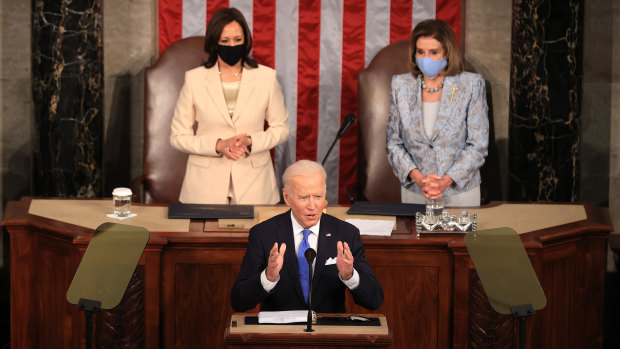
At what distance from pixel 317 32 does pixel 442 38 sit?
165 cm

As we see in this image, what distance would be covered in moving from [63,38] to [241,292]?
10.6 feet

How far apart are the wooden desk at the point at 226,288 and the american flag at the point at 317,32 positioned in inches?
83.9

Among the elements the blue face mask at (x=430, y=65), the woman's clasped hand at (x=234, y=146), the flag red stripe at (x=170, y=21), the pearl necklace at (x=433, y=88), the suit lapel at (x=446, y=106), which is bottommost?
the woman's clasped hand at (x=234, y=146)

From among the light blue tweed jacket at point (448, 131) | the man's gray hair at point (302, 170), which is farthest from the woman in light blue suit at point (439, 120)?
the man's gray hair at point (302, 170)

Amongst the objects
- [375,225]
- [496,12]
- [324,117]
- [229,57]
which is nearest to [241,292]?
[375,225]

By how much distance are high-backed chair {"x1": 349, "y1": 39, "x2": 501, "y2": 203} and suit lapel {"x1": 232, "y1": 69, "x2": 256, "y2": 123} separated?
3.45 ft

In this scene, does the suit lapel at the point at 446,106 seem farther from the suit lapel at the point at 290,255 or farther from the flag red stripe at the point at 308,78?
the flag red stripe at the point at 308,78

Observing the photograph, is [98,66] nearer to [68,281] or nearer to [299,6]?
[299,6]

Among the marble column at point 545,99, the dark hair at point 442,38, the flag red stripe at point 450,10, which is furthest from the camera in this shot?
the flag red stripe at point 450,10

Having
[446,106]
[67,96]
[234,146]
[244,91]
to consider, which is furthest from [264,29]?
[446,106]

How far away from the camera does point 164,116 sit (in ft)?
18.6

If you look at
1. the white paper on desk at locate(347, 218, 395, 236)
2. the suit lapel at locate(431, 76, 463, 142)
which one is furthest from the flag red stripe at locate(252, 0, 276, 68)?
the white paper on desk at locate(347, 218, 395, 236)

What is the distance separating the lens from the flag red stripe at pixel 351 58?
5941 millimetres

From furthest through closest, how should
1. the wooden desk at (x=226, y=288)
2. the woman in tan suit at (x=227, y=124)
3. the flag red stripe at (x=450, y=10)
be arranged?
the flag red stripe at (x=450, y=10), the woman in tan suit at (x=227, y=124), the wooden desk at (x=226, y=288)
